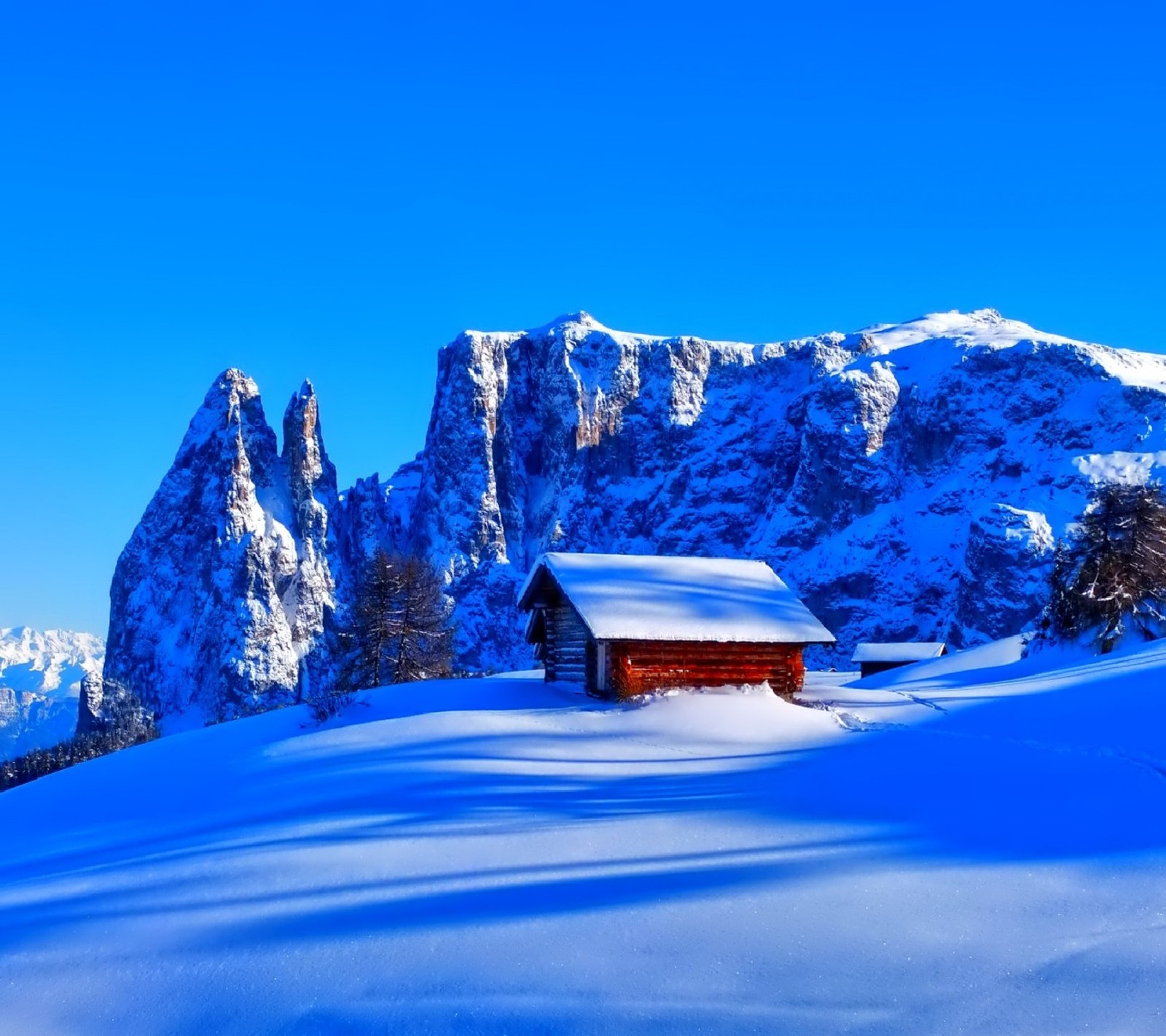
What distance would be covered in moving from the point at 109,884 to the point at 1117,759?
533 inches

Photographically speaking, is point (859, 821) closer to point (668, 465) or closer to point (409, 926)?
→ point (409, 926)

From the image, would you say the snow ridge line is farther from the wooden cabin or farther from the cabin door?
the cabin door

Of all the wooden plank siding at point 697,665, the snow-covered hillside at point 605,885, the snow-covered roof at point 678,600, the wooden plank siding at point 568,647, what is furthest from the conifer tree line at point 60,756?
the snow-covered hillside at point 605,885

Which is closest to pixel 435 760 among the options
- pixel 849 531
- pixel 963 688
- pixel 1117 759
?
pixel 1117 759

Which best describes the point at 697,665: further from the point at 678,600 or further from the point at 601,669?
the point at 601,669

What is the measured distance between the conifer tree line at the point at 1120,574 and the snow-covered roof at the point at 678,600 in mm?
15471

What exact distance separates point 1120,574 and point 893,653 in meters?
22.2

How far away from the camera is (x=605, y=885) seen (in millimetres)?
8930

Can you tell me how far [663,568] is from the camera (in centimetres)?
2766

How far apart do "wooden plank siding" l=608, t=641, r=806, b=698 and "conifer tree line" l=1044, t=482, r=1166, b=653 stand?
17907 millimetres

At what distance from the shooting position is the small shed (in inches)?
2237

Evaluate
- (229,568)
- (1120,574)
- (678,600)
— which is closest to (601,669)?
(678,600)

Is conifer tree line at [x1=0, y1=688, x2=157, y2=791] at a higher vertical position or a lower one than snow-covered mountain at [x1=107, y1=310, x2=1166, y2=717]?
lower

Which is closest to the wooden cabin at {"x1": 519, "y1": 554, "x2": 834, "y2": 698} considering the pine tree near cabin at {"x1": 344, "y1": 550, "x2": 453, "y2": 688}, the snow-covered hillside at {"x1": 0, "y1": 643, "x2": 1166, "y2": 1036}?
the snow-covered hillside at {"x1": 0, "y1": 643, "x2": 1166, "y2": 1036}
